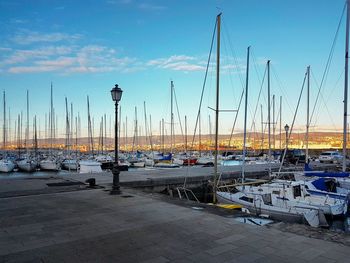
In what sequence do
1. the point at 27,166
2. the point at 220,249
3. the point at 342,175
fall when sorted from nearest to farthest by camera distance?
1. the point at 220,249
2. the point at 342,175
3. the point at 27,166

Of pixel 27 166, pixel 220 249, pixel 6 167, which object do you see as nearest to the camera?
Answer: pixel 220 249

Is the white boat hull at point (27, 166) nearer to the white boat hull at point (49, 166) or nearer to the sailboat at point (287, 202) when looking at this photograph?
the white boat hull at point (49, 166)

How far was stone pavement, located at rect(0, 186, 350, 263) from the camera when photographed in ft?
16.6

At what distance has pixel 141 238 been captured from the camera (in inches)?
236

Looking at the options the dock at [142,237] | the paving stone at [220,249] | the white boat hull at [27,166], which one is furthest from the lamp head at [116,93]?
the white boat hull at [27,166]

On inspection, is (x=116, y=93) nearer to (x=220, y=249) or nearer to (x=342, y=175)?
(x=220, y=249)

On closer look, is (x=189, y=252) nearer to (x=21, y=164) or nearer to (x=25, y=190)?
(x=25, y=190)

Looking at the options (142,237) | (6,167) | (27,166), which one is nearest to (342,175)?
(142,237)

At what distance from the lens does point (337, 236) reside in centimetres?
618

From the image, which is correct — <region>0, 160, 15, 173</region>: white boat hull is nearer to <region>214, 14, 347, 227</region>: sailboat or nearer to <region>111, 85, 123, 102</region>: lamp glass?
<region>214, 14, 347, 227</region>: sailboat

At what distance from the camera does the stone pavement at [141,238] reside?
5066mm

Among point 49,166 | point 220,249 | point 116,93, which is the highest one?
point 116,93

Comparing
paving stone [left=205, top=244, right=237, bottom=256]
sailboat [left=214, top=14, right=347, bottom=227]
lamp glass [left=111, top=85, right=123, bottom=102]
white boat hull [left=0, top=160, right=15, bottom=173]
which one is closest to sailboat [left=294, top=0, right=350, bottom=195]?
sailboat [left=214, top=14, right=347, bottom=227]

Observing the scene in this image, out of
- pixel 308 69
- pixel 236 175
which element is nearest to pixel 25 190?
pixel 236 175
